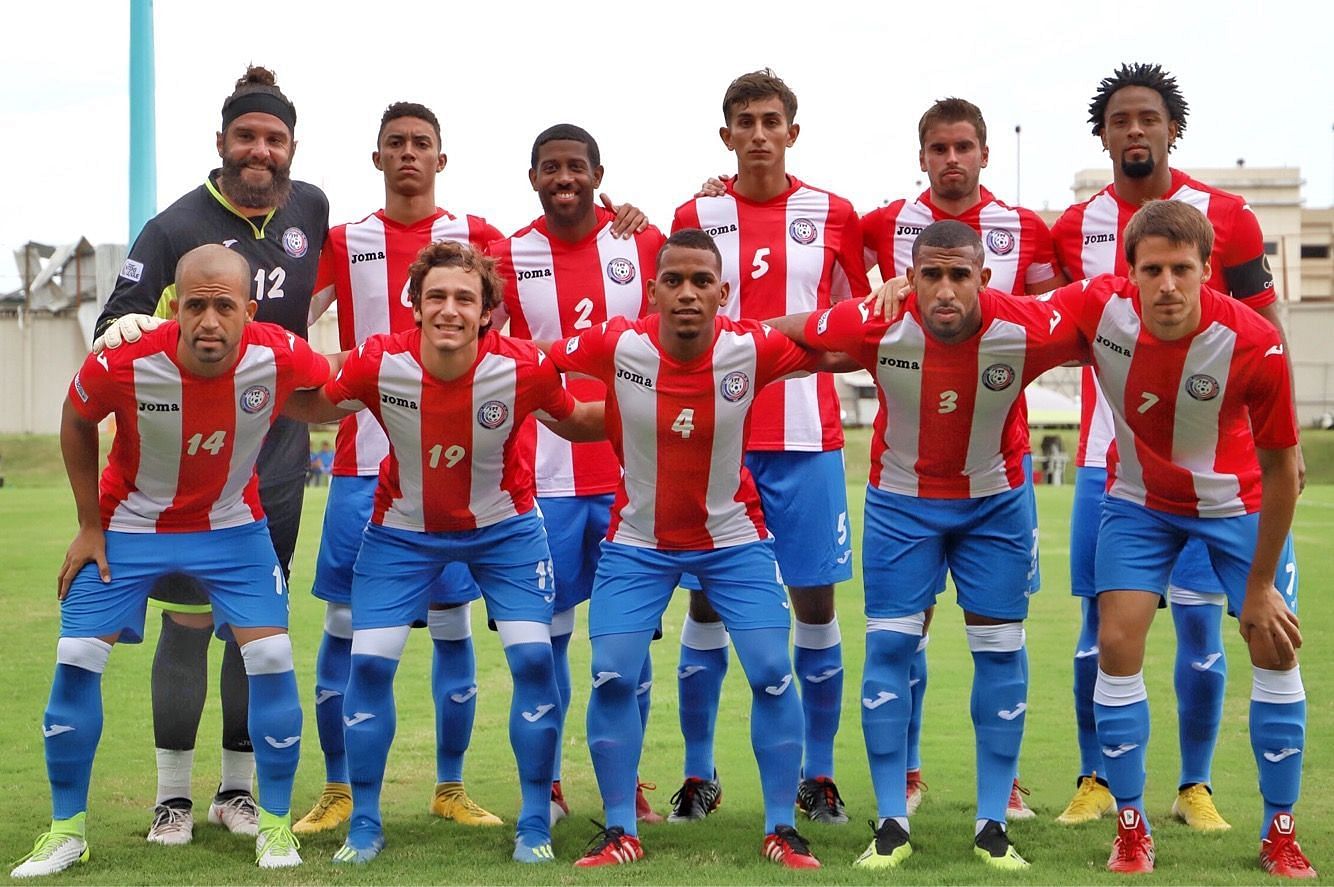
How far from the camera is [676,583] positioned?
579 cm

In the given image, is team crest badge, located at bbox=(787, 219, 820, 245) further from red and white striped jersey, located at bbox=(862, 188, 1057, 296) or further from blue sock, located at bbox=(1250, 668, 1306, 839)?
blue sock, located at bbox=(1250, 668, 1306, 839)

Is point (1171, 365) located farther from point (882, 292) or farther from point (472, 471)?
point (472, 471)

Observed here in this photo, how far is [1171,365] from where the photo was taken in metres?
5.42

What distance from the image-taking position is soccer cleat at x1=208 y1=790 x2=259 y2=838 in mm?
6074

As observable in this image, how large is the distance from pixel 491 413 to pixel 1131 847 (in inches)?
113

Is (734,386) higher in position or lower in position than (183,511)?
higher

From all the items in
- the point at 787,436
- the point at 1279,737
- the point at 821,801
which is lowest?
the point at 821,801

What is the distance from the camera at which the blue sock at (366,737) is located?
5613mm

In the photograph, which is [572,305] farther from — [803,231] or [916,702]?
[916,702]

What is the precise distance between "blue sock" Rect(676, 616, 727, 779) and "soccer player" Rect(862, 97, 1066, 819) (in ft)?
2.83

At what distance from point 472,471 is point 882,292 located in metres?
1.74

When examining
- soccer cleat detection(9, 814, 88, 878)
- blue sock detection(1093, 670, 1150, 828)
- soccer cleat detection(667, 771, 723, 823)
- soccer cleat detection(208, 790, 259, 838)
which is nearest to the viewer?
soccer cleat detection(9, 814, 88, 878)

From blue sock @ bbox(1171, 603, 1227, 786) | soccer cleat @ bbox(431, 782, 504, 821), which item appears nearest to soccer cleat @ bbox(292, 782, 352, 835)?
soccer cleat @ bbox(431, 782, 504, 821)

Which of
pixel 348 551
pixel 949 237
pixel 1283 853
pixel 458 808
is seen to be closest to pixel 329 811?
pixel 458 808
